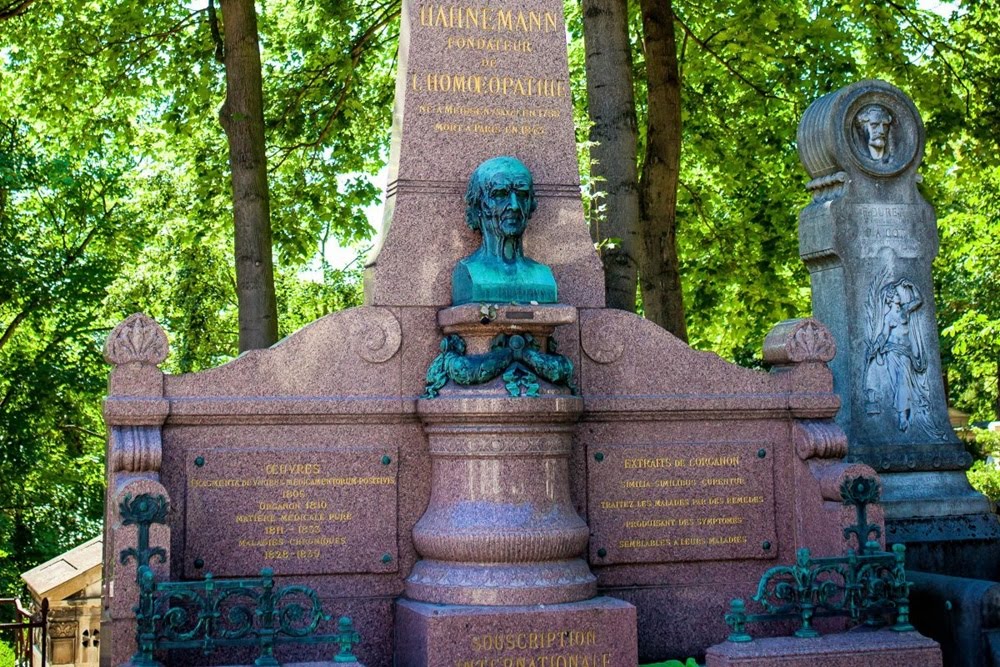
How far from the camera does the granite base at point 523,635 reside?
24.3 ft

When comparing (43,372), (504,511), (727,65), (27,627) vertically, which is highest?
(727,65)

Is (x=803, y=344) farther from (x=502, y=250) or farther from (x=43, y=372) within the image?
(x=43, y=372)

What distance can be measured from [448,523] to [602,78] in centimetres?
613

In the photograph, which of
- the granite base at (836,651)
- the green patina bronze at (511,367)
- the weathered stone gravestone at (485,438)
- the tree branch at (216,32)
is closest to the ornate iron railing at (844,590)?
the granite base at (836,651)

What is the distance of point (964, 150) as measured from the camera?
17.2 metres

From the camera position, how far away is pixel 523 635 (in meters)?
7.48

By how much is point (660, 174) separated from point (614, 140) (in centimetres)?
322

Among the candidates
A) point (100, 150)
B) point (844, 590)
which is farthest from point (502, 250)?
point (100, 150)

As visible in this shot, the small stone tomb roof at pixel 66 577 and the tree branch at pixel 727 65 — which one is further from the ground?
the tree branch at pixel 727 65

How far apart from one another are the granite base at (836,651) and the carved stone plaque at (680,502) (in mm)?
1339

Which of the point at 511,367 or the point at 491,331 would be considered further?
the point at 491,331

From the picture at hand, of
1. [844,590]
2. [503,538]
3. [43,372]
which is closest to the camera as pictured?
[503,538]

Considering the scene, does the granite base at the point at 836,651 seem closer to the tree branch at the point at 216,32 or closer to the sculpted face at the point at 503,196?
the sculpted face at the point at 503,196

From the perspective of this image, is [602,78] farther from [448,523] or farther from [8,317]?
[8,317]
